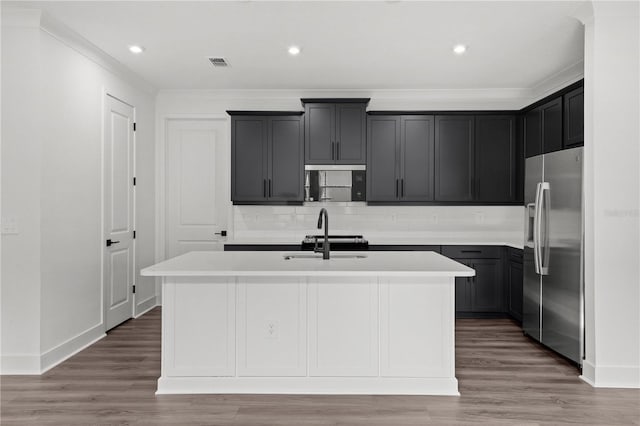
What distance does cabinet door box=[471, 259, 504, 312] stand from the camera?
4934 millimetres

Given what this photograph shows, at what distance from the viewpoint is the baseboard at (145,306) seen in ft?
16.4

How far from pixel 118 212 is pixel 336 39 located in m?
2.79

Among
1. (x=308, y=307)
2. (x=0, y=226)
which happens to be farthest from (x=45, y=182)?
(x=308, y=307)

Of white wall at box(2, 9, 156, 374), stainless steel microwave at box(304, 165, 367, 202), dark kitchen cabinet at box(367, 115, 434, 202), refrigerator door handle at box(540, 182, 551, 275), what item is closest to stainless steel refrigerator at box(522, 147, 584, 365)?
refrigerator door handle at box(540, 182, 551, 275)

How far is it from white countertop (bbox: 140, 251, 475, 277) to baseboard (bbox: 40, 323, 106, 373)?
1.28 metres

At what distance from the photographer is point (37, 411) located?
2.64 metres

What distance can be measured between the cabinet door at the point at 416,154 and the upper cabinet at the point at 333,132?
0.52m

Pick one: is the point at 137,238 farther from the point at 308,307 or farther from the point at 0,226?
the point at 308,307

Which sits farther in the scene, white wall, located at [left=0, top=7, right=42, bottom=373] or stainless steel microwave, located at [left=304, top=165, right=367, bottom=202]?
stainless steel microwave, located at [left=304, top=165, right=367, bottom=202]

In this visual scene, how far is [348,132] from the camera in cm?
511

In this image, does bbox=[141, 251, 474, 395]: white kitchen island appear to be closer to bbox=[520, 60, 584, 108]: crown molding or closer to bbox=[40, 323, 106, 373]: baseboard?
bbox=[40, 323, 106, 373]: baseboard

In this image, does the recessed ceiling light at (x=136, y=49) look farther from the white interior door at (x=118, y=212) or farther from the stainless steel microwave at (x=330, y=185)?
the stainless steel microwave at (x=330, y=185)

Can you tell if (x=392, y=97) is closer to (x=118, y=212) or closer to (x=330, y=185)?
(x=330, y=185)

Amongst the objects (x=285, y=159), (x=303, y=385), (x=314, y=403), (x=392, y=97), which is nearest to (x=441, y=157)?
(x=392, y=97)
